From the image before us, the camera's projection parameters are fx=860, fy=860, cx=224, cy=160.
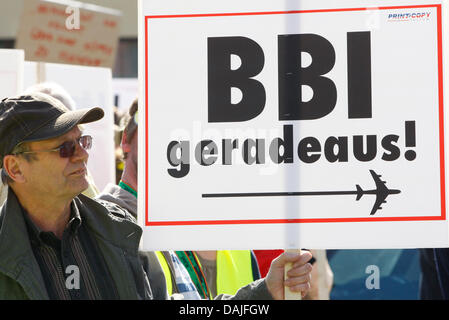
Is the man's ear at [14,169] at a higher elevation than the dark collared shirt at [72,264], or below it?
higher

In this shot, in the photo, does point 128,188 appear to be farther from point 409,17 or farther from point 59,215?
point 409,17

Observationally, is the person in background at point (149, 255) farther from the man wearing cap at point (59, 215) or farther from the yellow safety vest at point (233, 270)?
the yellow safety vest at point (233, 270)

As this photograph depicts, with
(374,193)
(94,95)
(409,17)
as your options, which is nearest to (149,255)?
(374,193)

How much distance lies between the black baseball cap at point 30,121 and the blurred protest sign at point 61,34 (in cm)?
297

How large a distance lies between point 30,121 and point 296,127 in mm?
807

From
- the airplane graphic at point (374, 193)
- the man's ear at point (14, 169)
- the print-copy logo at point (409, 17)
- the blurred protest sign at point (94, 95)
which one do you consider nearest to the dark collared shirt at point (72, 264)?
the man's ear at point (14, 169)

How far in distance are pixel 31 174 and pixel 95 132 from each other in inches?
77.9

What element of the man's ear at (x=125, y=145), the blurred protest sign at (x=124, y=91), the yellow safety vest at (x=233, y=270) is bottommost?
the yellow safety vest at (x=233, y=270)

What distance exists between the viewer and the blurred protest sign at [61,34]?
5.56m

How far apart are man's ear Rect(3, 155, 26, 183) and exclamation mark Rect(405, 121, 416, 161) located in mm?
1150

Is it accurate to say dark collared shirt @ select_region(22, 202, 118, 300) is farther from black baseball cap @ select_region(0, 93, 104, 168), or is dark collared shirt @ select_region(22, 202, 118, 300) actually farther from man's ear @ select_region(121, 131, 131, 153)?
man's ear @ select_region(121, 131, 131, 153)

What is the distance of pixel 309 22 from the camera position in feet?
7.97

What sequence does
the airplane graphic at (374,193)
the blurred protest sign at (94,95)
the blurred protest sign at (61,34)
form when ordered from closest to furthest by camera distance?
the airplane graphic at (374,193) < the blurred protest sign at (94,95) < the blurred protest sign at (61,34)

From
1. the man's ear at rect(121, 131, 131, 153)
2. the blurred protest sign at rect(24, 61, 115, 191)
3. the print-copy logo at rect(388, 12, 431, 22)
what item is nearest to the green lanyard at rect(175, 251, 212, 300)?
the man's ear at rect(121, 131, 131, 153)
